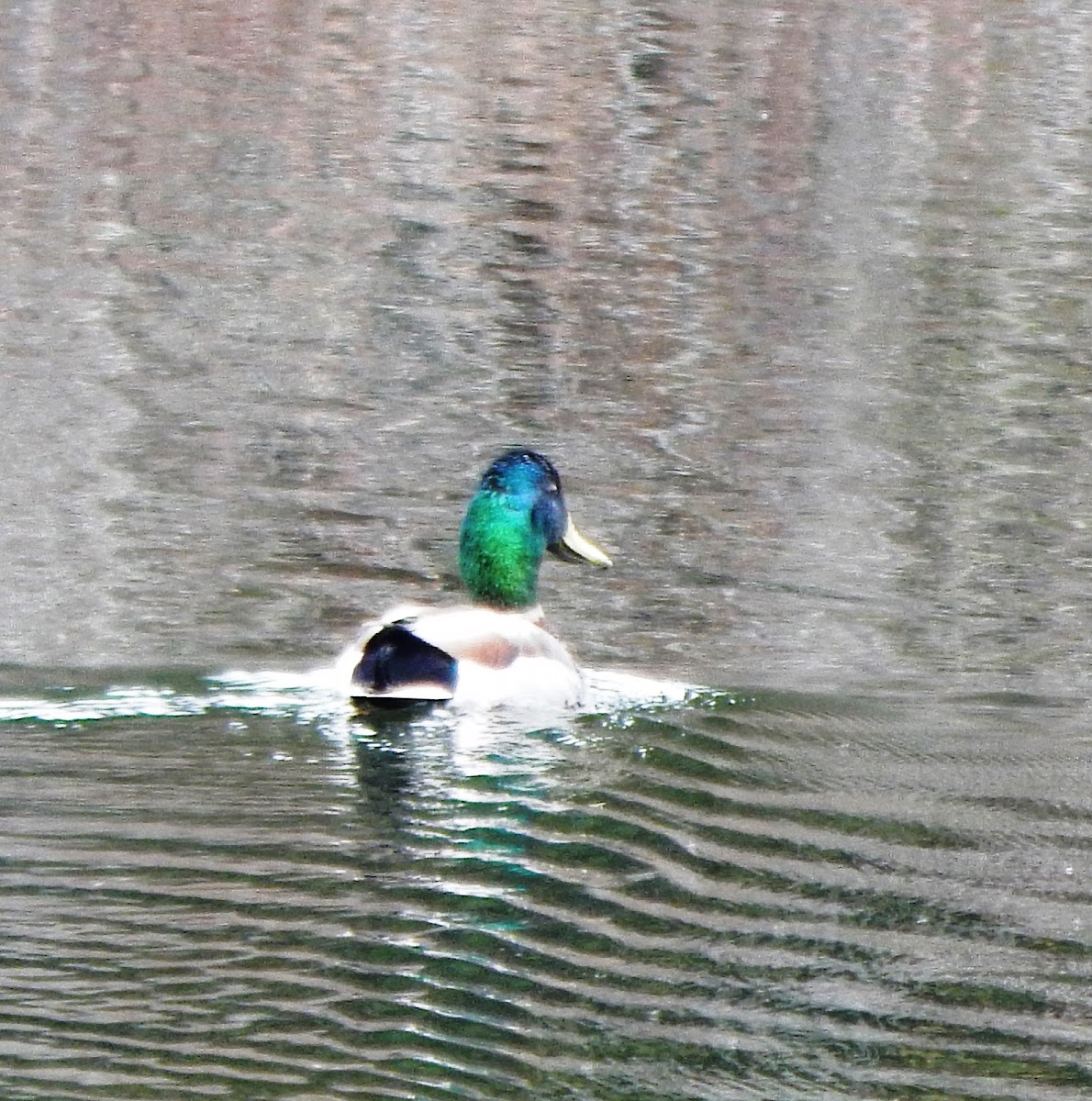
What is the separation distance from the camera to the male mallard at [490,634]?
7.68m

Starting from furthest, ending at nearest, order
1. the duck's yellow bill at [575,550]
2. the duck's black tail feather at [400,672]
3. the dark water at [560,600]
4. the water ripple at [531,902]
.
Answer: the duck's yellow bill at [575,550], the duck's black tail feather at [400,672], the dark water at [560,600], the water ripple at [531,902]

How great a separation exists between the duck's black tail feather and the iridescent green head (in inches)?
29.5

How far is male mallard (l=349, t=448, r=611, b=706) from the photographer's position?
302 inches

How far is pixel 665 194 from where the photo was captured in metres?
19.9

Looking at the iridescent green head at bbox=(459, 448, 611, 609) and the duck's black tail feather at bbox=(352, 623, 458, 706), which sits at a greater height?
the iridescent green head at bbox=(459, 448, 611, 609)

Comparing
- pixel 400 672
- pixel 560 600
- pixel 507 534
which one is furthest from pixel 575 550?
pixel 400 672

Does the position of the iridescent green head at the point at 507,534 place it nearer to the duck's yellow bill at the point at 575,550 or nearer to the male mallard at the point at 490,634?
the male mallard at the point at 490,634

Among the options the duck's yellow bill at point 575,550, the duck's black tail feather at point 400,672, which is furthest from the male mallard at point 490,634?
the duck's yellow bill at point 575,550

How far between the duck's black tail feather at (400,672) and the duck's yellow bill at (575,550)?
1.08m

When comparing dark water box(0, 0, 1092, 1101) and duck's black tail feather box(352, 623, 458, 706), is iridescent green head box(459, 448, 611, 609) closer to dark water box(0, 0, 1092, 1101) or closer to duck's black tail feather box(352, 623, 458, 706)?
dark water box(0, 0, 1092, 1101)

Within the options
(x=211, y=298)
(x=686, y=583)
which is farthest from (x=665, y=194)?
(x=686, y=583)

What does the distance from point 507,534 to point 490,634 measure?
65cm

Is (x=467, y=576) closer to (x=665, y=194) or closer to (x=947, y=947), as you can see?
(x=947, y=947)

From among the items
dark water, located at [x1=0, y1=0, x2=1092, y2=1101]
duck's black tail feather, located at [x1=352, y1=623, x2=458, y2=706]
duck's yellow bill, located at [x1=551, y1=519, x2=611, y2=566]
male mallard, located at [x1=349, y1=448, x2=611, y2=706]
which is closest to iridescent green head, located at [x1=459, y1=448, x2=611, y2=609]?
male mallard, located at [x1=349, y1=448, x2=611, y2=706]
